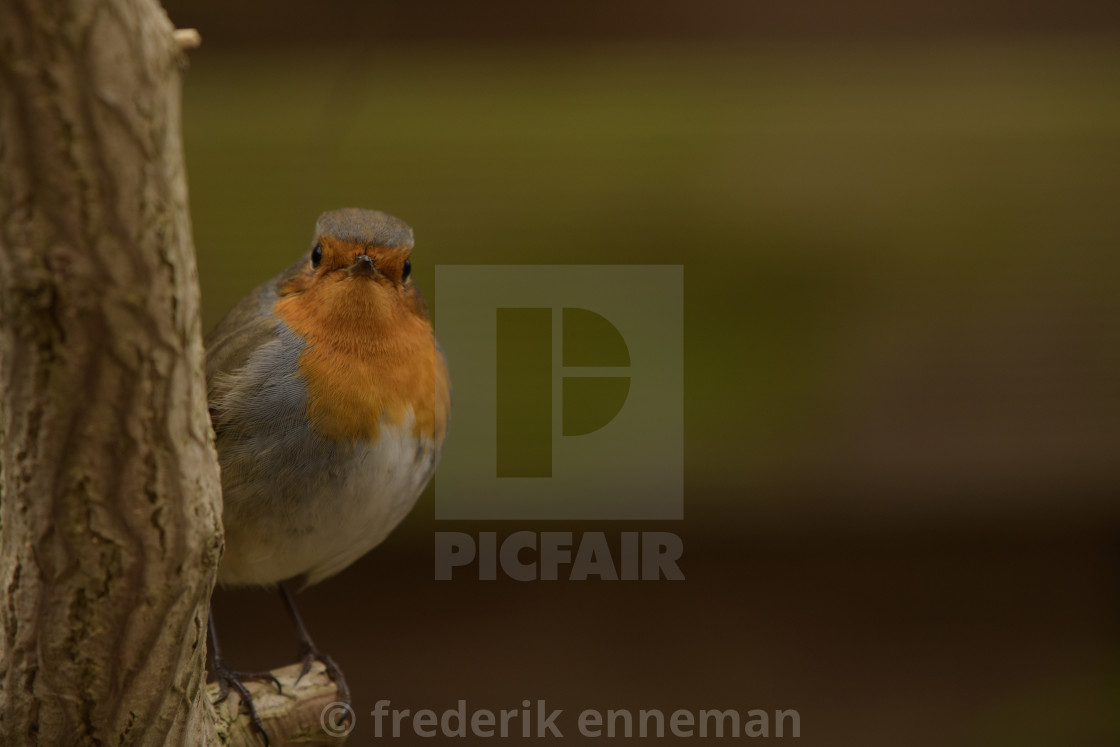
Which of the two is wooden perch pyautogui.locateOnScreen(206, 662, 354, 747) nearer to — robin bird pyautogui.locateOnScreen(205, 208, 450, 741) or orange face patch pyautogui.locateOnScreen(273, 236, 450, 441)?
robin bird pyautogui.locateOnScreen(205, 208, 450, 741)

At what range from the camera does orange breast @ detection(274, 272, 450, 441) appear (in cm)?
132

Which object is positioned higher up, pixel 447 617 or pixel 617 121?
pixel 617 121

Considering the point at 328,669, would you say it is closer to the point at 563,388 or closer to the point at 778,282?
the point at 563,388

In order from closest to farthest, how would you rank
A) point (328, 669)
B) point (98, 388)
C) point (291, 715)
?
point (98, 388)
point (291, 715)
point (328, 669)

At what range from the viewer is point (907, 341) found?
2156 mm

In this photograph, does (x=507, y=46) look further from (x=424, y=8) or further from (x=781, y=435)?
(x=781, y=435)

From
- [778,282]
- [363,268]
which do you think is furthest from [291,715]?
[778,282]

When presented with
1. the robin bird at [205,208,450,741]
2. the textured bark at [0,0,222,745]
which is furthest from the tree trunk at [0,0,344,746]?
the robin bird at [205,208,450,741]

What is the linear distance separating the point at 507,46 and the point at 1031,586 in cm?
165

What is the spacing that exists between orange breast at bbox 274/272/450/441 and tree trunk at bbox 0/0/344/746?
41 centimetres

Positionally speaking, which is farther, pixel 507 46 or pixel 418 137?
pixel 507 46

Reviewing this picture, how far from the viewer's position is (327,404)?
132cm

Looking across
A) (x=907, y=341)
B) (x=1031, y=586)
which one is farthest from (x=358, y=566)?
(x=1031, y=586)

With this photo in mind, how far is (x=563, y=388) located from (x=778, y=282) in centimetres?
48
